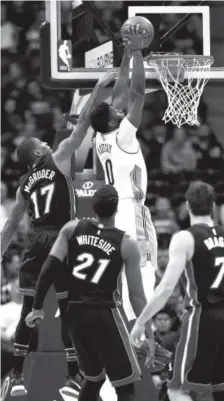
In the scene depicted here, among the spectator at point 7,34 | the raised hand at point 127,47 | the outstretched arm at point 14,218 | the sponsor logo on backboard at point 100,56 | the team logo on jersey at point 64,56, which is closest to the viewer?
the raised hand at point 127,47

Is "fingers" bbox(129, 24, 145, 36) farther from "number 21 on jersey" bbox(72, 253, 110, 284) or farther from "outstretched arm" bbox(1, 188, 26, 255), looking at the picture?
"number 21 on jersey" bbox(72, 253, 110, 284)

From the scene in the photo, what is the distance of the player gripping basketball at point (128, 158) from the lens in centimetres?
807

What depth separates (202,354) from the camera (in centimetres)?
653

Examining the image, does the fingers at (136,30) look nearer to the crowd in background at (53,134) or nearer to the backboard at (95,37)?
the backboard at (95,37)

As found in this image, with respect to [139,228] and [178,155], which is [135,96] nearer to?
[139,228]

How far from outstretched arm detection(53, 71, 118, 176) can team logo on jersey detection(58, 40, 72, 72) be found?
78 centimetres

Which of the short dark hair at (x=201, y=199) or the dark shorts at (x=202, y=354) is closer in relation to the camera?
the dark shorts at (x=202, y=354)

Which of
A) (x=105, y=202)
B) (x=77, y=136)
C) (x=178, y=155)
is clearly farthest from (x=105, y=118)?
(x=178, y=155)

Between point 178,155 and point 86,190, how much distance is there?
13.9 ft

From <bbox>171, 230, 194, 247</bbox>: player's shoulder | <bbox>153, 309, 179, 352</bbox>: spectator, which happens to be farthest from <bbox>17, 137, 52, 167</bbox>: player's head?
<bbox>153, 309, 179, 352</bbox>: spectator

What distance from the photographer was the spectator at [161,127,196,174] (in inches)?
519

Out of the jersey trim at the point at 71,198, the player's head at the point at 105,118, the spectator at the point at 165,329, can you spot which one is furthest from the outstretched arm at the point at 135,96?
the spectator at the point at 165,329

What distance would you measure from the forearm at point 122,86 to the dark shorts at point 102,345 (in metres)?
2.08

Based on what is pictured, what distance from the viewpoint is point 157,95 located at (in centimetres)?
1370
